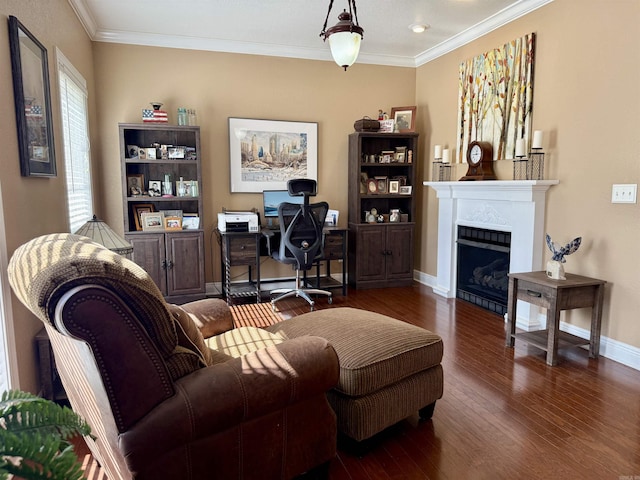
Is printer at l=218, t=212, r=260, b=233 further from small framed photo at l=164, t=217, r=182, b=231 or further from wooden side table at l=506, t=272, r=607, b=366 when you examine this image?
Result: wooden side table at l=506, t=272, r=607, b=366

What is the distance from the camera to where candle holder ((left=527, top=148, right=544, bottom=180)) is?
359 cm

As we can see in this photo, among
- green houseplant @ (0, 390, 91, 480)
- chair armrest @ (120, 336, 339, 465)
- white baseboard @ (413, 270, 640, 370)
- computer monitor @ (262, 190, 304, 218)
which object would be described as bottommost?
white baseboard @ (413, 270, 640, 370)

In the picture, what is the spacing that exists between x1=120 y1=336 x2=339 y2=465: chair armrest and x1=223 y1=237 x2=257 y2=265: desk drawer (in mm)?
2873

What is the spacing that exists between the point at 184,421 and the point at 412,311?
3.17 meters

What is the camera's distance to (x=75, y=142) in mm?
3514

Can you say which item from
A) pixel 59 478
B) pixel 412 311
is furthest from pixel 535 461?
pixel 412 311

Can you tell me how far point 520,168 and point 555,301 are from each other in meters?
1.33

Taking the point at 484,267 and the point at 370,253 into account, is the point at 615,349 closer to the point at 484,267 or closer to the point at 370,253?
the point at 484,267

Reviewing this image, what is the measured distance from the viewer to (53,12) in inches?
113

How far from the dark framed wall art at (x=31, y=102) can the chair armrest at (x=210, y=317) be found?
41.6 inches

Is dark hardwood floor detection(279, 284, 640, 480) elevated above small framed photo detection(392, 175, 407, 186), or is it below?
below

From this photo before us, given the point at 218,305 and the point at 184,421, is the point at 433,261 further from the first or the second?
the point at 184,421

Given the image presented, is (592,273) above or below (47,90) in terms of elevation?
below

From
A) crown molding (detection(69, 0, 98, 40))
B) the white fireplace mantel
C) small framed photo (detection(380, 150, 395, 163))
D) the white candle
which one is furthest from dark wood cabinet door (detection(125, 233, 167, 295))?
the white candle
